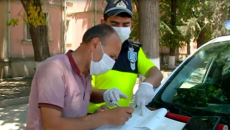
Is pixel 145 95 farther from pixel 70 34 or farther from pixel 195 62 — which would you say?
pixel 70 34

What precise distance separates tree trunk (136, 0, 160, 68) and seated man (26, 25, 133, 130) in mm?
2817

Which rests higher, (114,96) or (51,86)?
(51,86)

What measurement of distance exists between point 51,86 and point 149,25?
10.5ft

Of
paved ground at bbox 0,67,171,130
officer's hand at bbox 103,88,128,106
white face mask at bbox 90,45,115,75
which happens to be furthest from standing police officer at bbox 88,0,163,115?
paved ground at bbox 0,67,171,130

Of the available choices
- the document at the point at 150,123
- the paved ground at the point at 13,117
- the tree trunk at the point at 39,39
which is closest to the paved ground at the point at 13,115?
the paved ground at the point at 13,117

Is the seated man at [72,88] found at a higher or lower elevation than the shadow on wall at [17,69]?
higher

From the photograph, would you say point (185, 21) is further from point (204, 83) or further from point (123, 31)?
point (123, 31)

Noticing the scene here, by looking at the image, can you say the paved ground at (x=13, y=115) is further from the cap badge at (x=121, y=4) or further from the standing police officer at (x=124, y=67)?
the cap badge at (x=121, y=4)

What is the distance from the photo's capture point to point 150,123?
165 cm

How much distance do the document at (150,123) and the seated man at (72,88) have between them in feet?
0.29

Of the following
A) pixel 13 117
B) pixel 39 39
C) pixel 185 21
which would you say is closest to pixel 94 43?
pixel 13 117

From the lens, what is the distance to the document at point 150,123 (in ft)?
5.34

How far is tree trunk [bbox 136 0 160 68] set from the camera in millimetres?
4367

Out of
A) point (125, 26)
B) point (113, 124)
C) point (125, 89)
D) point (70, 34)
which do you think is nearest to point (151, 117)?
point (113, 124)
